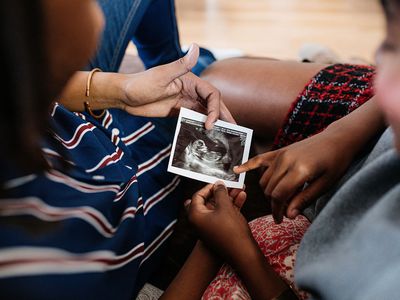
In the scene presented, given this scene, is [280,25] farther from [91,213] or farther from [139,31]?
[91,213]

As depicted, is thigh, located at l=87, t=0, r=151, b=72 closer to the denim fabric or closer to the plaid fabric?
the denim fabric

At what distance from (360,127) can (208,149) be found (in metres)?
0.37

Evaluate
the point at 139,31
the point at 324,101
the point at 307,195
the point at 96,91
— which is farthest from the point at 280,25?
the point at 307,195

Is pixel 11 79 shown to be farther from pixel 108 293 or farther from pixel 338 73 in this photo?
pixel 338 73

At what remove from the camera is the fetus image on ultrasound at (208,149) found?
1.07m

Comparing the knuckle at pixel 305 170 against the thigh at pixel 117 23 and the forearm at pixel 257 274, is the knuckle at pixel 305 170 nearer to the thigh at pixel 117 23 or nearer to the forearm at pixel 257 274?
the forearm at pixel 257 274

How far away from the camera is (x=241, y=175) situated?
1061 mm

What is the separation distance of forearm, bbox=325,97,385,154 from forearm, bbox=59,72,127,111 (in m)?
0.53

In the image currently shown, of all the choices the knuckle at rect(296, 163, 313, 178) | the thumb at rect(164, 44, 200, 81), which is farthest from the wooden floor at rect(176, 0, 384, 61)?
the knuckle at rect(296, 163, 313, 178)

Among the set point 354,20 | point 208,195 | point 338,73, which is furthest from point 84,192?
point 354,20

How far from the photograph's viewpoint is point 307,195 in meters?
0.85

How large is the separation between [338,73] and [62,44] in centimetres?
76

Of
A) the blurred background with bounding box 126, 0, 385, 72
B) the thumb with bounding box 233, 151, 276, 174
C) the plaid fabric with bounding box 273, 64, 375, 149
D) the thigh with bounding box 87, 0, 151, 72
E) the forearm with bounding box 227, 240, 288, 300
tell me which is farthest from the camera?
the blurred background with bounding box 126, 0, 385, 72

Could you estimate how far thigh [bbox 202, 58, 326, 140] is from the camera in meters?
1.13
